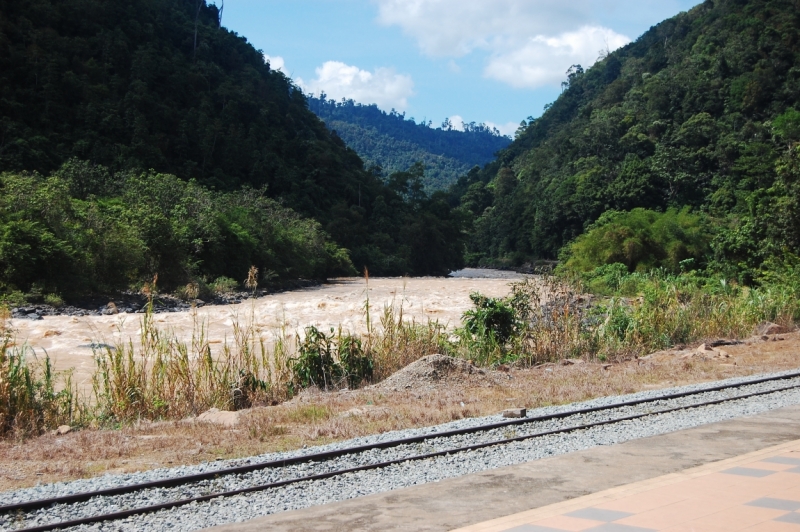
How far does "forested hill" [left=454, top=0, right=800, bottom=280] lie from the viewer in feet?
188

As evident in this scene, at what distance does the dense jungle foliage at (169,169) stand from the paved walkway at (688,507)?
25.6 metres

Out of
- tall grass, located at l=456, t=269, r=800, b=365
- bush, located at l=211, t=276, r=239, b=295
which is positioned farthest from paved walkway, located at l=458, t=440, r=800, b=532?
bush, located at l=211, t=276, r=239, b=295

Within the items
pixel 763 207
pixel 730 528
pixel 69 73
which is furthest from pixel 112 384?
pixel 69 73

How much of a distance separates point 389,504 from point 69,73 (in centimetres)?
4941

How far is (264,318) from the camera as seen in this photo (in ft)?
92.6

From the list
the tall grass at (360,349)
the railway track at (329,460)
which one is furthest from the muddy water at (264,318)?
the railway track at (329,460)

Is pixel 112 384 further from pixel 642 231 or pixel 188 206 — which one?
pixel 642 231

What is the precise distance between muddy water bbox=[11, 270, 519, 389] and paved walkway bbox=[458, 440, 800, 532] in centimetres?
814

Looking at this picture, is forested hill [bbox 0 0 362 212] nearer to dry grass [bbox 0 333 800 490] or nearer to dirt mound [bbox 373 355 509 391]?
dirt mound [bbox 373 355 509 391]

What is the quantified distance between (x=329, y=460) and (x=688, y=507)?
3676mm

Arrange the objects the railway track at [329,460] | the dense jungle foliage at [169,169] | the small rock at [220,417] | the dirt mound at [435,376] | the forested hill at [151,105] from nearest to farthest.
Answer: the railway track at [329,460] < the small rock at [220,417] < the dirt mound at [435,376] < the dense jungle foliage at [169,169] < the forested hill at [151,105]

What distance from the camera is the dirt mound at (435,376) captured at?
12508mm

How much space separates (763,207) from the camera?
95.3ft

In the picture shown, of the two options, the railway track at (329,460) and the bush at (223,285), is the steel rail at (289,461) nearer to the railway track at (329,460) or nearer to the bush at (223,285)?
the railway track at (329,460)
